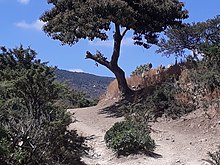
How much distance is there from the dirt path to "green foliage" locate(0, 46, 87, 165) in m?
1.48

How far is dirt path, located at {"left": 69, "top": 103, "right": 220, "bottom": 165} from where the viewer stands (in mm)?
11102

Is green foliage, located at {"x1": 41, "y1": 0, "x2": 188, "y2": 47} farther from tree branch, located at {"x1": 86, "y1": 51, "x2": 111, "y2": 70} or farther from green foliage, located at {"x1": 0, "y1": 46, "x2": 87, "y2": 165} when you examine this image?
green foliage, located at {"x1": 0, "y1": 46, "x2": 87, "y2": 165}

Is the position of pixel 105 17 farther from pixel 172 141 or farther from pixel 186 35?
pixel 186 35

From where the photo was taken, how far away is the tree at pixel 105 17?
1956cm

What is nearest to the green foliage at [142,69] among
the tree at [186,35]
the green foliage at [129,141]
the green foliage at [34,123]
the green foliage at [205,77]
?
the tree at [186,35]

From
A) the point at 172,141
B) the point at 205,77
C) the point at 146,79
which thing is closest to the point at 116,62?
the point at 146,79

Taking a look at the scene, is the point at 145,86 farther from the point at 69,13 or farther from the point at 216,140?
the point at 216,140

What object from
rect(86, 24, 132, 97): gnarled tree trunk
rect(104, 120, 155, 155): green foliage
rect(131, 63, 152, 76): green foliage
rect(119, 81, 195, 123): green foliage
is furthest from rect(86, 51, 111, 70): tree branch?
rect(104, 120, 155, 155): green foliage

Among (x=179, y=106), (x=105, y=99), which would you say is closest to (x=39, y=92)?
(x=179, y=106)

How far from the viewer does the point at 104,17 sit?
1988 cm

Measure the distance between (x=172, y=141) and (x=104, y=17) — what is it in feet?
26.7

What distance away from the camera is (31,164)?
324 inches

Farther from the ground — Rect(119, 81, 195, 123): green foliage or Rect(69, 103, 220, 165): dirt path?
Rect(119, 81, 195, 123): green foliage

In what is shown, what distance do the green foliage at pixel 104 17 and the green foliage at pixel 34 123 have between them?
9545 mm
